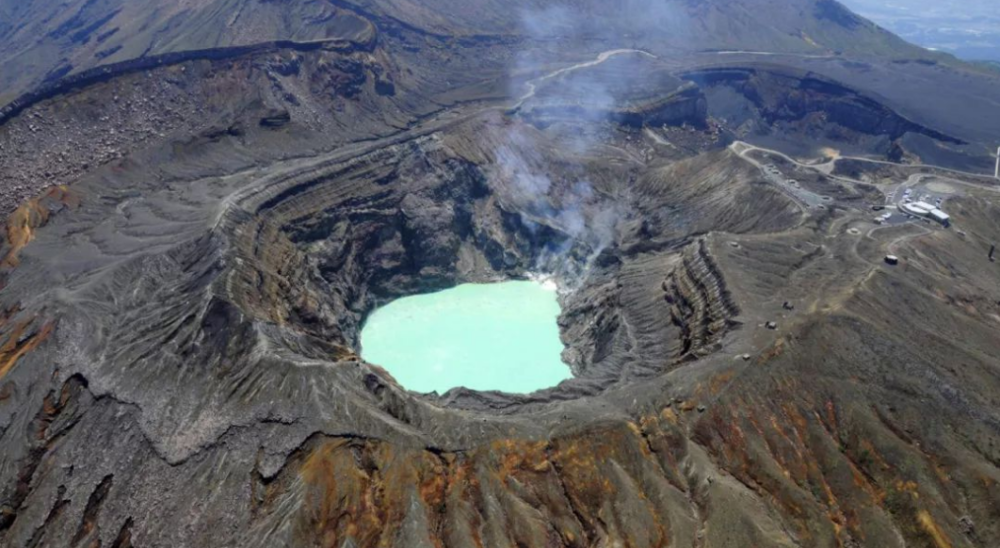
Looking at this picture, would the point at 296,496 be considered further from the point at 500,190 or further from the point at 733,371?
the point at 500,190

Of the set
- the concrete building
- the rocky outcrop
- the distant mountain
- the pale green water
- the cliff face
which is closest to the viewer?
the cliff face

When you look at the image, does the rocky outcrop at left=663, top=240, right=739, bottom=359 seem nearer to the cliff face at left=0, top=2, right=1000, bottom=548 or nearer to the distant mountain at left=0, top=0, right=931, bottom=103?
the cliff face at left=0, top=2, right=1000, bottom=548

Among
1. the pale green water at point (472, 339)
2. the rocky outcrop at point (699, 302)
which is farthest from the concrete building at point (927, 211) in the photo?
the pale green water at point (472, 339)

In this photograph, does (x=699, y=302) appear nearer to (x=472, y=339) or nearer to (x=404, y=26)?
(x=472, y=339)

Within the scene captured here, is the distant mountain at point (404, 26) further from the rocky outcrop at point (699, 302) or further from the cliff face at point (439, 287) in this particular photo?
the rocky outcrop at point (699, 302)

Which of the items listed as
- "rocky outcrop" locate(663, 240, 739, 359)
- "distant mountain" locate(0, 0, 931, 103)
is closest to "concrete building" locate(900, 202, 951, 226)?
"rocky outcrop" locate(663, 240, 739, 359)

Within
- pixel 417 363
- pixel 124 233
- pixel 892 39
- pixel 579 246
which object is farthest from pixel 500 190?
pixel 892 39
